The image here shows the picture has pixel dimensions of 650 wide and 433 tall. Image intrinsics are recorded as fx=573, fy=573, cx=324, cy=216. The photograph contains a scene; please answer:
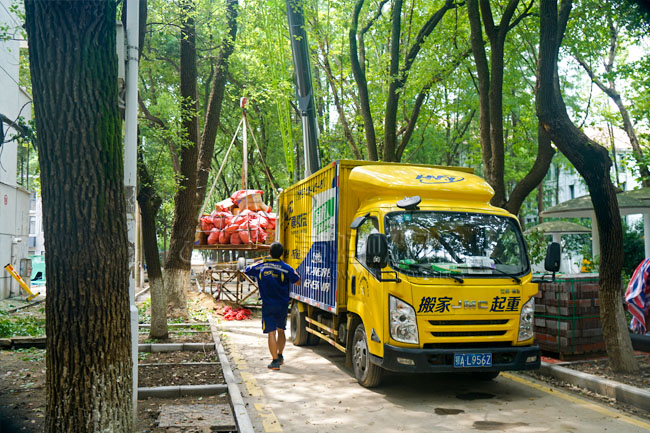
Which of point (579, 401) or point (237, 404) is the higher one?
point (237, 404)

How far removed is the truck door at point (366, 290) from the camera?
24.3 ft

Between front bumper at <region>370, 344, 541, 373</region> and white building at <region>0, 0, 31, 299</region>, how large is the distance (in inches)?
724

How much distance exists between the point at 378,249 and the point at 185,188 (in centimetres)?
684

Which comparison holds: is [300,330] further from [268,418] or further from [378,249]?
[268,418]

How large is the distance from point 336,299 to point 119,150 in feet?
15.9

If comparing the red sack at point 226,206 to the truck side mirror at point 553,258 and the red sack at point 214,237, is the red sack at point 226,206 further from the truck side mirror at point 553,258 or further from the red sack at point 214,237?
the truck side mirror at point 553,258

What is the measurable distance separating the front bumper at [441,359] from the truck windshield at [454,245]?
0.94m

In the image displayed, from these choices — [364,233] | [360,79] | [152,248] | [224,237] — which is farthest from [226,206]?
[364,233]

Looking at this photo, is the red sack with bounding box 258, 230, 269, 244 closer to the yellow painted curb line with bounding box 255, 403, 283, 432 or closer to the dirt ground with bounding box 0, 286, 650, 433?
A: the dirt ground with bounding box 0, 286, 650, 433

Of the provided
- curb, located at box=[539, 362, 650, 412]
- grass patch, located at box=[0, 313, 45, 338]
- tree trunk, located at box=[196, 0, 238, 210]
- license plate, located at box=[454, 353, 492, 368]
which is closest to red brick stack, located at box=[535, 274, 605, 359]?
curb, located at box=[539, 362, 650, 412]

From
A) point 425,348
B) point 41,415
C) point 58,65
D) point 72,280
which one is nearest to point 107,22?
point 58,65

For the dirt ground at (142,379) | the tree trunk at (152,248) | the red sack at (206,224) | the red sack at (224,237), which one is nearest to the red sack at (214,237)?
the red sack at (224,237)

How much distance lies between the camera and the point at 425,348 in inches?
281

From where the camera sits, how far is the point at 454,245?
25.1 ft
